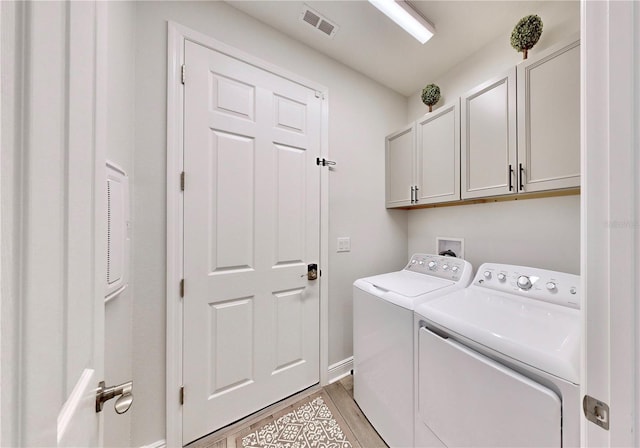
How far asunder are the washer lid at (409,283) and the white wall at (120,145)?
137 cm

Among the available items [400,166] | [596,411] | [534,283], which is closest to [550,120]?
[534,283]

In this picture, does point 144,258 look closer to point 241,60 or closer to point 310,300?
point 310,300

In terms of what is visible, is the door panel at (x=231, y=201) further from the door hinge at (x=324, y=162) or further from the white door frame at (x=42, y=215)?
the white door frame at (x=42, y=215)

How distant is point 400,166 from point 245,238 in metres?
1.48

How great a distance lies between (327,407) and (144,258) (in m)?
1.53

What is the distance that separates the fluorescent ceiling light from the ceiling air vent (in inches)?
13.7

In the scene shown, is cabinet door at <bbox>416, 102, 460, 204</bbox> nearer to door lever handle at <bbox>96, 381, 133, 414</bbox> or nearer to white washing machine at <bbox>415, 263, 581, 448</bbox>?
white washing machine at <bbox>415, 263, 581, 448</bbox>

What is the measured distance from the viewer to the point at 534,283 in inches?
48.8

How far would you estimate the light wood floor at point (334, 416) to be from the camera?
133cm

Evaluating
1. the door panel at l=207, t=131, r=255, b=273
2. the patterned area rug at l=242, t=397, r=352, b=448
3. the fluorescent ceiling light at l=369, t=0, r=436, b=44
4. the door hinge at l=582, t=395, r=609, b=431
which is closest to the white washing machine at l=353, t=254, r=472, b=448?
the patterned area rug at l=242, t=397, r=352, b=448

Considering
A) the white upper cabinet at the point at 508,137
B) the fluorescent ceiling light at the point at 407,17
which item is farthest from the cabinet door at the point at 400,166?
the fluorescent ceiling light at the point at 407,17

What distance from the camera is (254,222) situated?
4.94ft

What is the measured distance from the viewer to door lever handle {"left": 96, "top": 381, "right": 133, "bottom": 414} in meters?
0.50

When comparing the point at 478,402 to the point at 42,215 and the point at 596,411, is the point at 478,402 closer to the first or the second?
the point at 596,411
